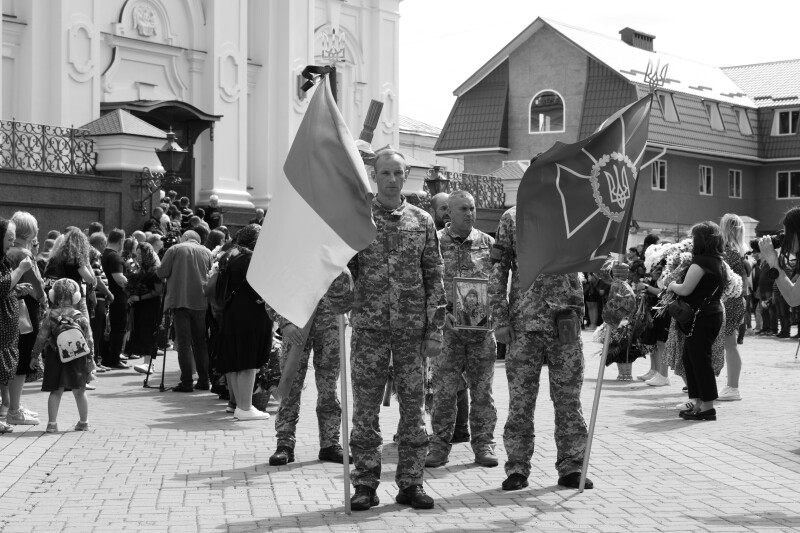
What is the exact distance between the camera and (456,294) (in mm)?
9672

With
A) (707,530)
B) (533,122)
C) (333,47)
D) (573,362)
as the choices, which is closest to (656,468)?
(573,362)

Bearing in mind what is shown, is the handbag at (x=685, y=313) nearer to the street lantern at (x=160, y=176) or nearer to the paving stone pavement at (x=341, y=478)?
the paving stone pavement at (x=341, y=478)

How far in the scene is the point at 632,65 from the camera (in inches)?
2143

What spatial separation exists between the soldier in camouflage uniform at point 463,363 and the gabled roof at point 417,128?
4488cm

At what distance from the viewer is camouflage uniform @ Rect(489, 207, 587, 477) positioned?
8594mm

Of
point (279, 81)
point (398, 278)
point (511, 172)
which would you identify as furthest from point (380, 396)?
point (511, 172)

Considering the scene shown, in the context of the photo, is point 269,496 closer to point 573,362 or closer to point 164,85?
point 573,362

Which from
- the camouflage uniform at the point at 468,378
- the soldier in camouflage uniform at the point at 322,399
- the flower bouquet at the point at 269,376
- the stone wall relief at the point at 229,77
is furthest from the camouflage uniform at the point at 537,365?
the stone wall relief at the point at 229,77

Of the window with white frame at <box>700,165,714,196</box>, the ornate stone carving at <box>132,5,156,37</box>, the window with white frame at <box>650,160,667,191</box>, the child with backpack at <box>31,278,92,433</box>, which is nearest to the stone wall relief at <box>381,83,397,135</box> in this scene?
the ornate stone carving at <box>132,5,156,37</box>

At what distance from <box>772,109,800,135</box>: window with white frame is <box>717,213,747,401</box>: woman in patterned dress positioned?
48.2 metres

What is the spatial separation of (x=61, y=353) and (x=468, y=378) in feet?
12.5

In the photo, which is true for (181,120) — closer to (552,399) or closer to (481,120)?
(552,399)

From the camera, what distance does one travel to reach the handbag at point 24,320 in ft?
38.2

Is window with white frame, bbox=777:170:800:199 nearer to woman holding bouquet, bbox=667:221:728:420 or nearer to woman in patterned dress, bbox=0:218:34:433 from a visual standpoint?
woman holding bouquet, bbox=667:221:728:420
